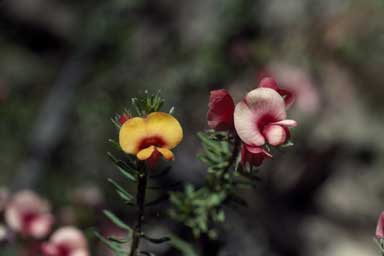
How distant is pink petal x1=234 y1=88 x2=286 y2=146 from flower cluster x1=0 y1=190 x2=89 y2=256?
0.65 m

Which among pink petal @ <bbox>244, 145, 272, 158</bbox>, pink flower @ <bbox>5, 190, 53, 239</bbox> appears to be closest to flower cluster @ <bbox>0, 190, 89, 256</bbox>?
pink flower @ <bbox>5, 190, 53, 239</bbox>

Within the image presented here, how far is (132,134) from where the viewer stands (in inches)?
52.7

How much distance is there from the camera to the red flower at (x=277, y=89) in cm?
144

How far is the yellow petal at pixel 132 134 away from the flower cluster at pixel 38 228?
53 centimetres

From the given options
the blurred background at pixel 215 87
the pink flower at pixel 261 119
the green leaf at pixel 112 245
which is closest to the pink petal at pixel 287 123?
the pink flower at pixel 261 119

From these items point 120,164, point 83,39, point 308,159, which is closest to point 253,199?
point 308,159

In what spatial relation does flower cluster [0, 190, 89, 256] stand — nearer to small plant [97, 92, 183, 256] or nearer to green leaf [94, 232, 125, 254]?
green leaf [94, 232, 125, 254]

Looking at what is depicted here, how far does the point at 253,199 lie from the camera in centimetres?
382

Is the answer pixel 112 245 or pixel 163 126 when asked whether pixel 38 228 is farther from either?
pixel 163 126

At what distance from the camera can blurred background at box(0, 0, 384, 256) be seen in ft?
12.0

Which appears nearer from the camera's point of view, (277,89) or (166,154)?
(166,154)

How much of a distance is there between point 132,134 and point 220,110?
0.67 feet

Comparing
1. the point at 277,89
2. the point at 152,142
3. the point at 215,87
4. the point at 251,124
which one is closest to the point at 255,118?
the point at 251,124

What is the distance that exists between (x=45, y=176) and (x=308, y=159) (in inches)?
64.2
